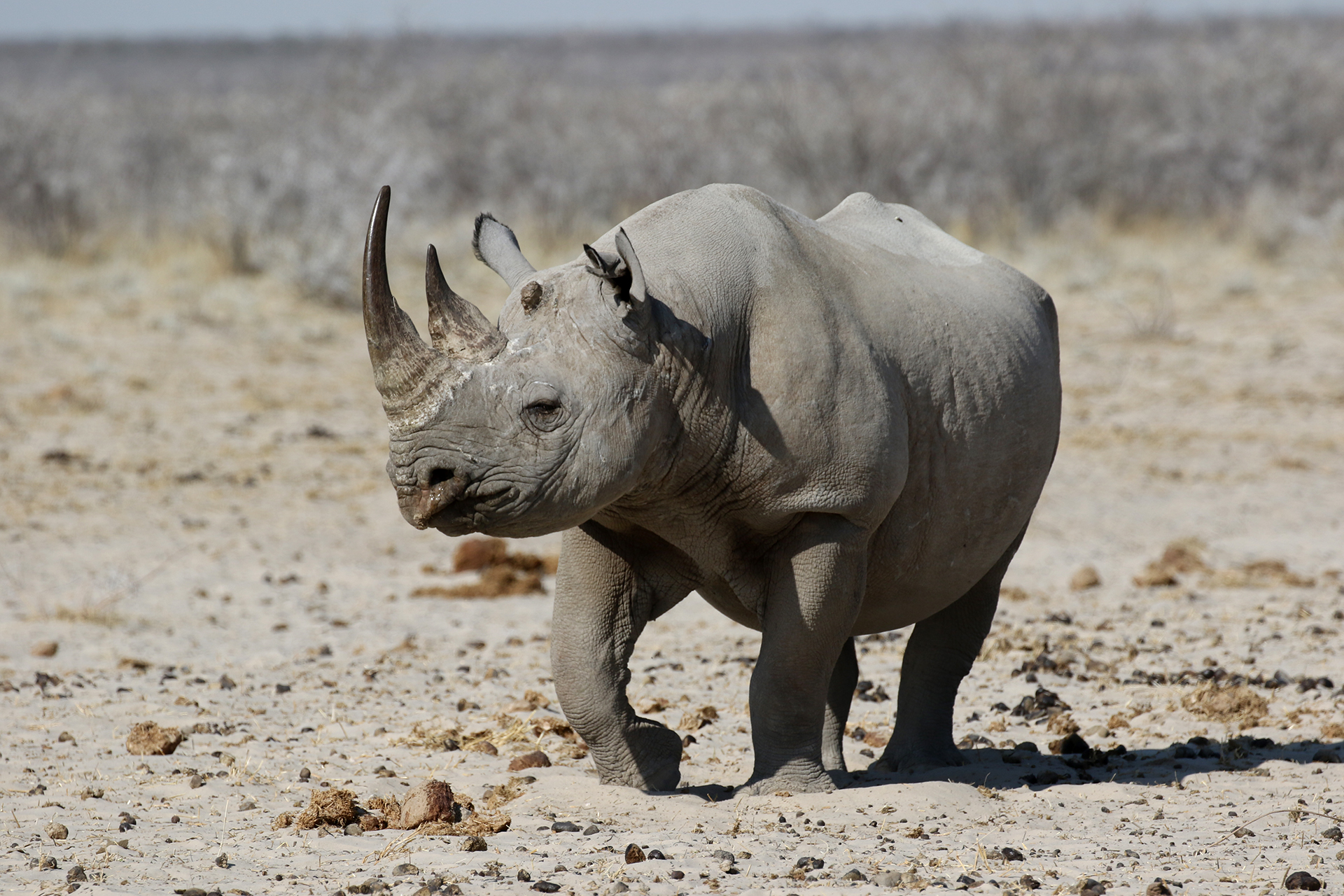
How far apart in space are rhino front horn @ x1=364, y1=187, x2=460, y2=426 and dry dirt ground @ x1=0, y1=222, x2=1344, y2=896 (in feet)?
4.14

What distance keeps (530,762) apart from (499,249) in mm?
1853

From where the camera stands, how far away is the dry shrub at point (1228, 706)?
6.30m

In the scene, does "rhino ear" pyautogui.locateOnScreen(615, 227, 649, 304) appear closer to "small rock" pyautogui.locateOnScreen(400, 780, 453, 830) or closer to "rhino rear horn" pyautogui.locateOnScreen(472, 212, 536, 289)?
"rhino rear horn" pyautogui.locateOnScreen(472, 212, 536, 289)

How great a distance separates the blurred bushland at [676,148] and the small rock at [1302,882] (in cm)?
1367

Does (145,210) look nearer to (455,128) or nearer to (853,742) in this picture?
(455,128)

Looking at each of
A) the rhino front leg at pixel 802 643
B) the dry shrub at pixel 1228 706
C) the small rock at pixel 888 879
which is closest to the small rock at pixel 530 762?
the rhino front leg at pixel 802 643

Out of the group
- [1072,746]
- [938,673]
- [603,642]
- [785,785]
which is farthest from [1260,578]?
[603,642]

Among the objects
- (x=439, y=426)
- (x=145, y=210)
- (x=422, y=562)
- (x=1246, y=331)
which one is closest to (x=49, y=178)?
(x=145, y=210)

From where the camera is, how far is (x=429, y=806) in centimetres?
472

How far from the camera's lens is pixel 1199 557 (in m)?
9.40

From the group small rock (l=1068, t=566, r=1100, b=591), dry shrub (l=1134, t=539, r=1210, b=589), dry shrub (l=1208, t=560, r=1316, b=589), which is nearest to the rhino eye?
small rock (l=1068, t=566, r=1100, b=591)

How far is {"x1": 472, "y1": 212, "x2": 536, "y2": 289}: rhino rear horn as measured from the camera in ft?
15.9

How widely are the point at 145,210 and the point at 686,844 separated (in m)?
18.6

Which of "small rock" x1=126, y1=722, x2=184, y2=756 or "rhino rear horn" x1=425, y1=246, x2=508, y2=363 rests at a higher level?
"rhino rear horn" x1=425, y1=246, x2=508, y2=363
